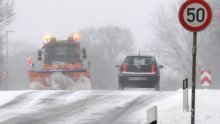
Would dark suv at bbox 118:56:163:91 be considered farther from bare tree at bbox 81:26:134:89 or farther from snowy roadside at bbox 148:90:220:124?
bare tree at bbox 81:26:134:89

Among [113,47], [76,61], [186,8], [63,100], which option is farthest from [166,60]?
[186,8]

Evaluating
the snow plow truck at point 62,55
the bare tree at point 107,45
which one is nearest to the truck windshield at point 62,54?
the snow plow truck at point 62,55

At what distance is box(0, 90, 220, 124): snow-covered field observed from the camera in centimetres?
1280

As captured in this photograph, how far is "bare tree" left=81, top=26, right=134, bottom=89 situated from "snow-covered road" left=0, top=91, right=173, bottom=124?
80025mm

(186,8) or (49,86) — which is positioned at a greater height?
(186,8)

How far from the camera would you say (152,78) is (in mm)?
23828

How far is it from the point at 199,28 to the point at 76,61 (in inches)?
733

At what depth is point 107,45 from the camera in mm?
110250

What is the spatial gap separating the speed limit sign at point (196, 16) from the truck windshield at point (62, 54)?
18.4m

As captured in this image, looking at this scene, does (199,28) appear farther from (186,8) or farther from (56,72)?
(56,72)

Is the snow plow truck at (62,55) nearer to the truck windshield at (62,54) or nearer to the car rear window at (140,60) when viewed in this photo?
the truck windshield at (62,54)

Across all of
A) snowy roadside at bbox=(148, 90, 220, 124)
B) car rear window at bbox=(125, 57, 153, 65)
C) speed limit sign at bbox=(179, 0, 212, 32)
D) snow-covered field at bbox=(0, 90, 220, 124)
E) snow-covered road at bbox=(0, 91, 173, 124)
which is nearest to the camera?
speed limit sign at bbox=(179, 0, 212, 32)

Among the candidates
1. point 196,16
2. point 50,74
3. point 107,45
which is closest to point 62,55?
point 50,74

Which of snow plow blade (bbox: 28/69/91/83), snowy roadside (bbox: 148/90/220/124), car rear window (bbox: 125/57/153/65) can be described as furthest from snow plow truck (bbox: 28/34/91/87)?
snowy roadside (bbox: 148/90/220/124)
